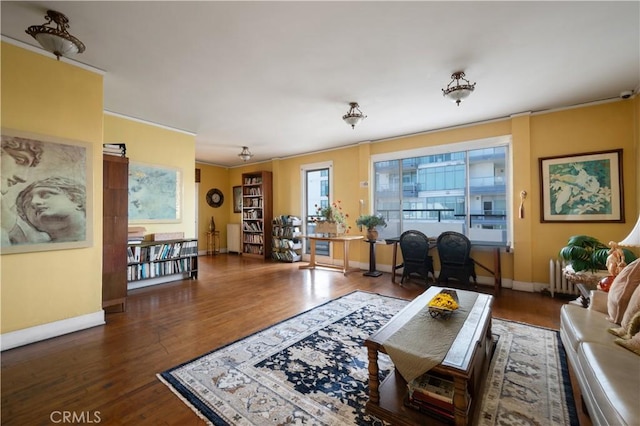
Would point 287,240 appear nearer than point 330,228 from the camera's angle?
No

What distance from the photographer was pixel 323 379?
1914mm

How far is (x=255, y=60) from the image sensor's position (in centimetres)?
263

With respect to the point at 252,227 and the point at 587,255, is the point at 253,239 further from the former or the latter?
the point at 587,255

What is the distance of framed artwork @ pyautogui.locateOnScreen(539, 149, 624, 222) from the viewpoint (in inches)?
138

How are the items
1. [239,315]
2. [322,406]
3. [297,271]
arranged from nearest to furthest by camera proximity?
[322,406] < [239,315] < [297,271]

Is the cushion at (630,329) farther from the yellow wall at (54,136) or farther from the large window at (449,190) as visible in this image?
the yellow wall at (54,136)

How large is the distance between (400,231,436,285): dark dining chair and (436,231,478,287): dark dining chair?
0.80 feet

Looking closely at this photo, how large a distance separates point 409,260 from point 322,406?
3.11m

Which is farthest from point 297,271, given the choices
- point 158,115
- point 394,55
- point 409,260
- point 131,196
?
point 394,55

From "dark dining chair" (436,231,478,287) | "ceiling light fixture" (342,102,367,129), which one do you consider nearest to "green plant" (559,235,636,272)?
"dark dining chair" (436,231,478,287)

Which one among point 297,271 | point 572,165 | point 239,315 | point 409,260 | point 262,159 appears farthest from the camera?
point 262,159

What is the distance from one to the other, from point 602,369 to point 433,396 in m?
0.82

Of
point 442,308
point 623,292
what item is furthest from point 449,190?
point 442,308

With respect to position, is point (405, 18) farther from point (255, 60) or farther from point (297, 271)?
point (297, 271)
